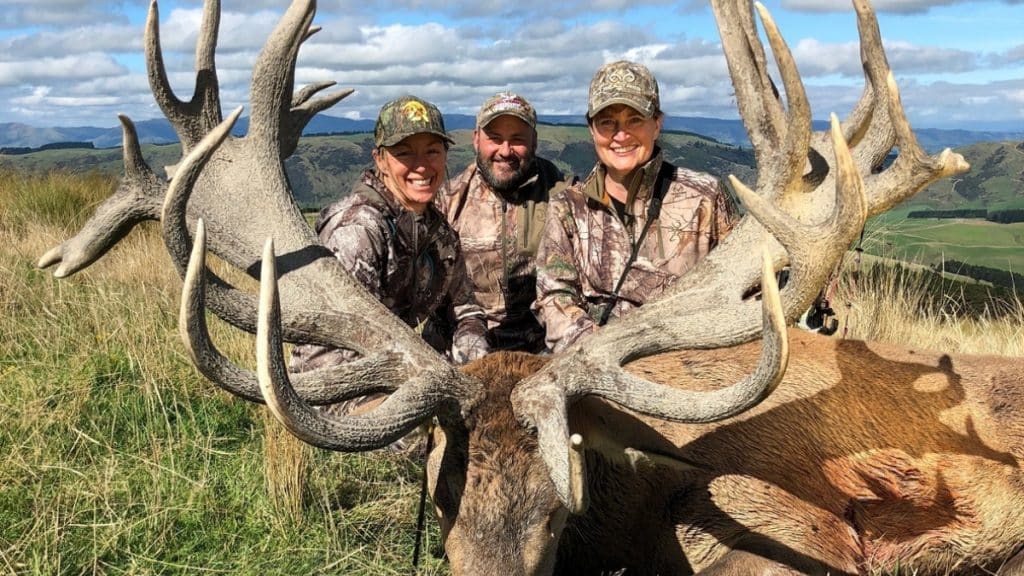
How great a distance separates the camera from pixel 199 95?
4012mm

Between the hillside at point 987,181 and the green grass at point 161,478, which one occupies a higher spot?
the green grass at point 161,478

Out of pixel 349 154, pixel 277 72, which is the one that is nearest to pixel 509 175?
pixel 277 72

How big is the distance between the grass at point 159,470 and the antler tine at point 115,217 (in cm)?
127

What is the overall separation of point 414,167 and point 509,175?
146 centimetres

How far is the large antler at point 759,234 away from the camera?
3186 millimetres

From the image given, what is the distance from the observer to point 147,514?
4.52 meters

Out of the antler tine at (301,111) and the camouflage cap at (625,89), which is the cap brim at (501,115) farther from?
the antler tine at (301,111)

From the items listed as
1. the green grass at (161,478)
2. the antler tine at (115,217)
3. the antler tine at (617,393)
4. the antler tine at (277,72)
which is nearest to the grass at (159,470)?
the green grass at (161,478)

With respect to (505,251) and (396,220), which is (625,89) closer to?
(396,220)

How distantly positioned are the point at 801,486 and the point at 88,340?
17.5 ft

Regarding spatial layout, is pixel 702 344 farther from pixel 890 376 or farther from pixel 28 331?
pixel 28 331

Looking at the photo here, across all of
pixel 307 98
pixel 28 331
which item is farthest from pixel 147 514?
pixel 28 331

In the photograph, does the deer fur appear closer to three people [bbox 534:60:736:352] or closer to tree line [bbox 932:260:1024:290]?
three people [bbox 534:60:736:352]

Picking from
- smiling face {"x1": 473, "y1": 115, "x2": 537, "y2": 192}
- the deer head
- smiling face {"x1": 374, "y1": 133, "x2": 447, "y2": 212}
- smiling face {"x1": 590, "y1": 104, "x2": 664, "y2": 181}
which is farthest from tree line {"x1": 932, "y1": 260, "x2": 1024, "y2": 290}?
the deer head
